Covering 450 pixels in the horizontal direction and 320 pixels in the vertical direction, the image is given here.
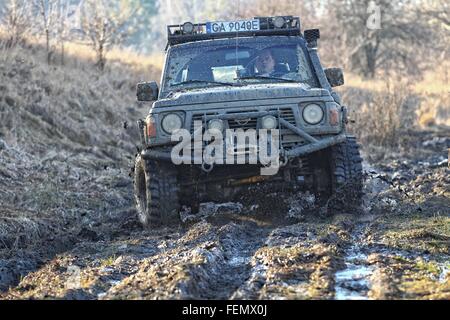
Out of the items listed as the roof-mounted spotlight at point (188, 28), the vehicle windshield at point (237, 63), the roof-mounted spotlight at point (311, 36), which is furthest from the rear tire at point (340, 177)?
the roof-mounted spotlight at point (188, 28)

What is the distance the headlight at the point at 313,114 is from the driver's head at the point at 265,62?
42.1 inches

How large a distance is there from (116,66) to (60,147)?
33.8 ft

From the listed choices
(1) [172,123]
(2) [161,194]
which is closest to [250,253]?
(2) [161,194]

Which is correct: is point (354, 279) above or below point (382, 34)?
below

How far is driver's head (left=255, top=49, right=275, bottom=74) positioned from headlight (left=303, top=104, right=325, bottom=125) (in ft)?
3.51

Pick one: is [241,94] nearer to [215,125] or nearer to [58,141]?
[215,125]

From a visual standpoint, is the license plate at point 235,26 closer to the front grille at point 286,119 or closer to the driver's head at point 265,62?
the driver's head at point 265,62

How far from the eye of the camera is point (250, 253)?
6.34m

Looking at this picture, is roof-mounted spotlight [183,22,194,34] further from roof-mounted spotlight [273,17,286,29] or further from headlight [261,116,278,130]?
headlight [261,116,278,130]

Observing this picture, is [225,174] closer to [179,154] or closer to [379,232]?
[179,154]

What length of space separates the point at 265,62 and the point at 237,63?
30 centimetres

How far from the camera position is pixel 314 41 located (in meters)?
9.53

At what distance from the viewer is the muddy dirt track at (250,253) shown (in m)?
4.92

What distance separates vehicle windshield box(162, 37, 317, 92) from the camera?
881cm
